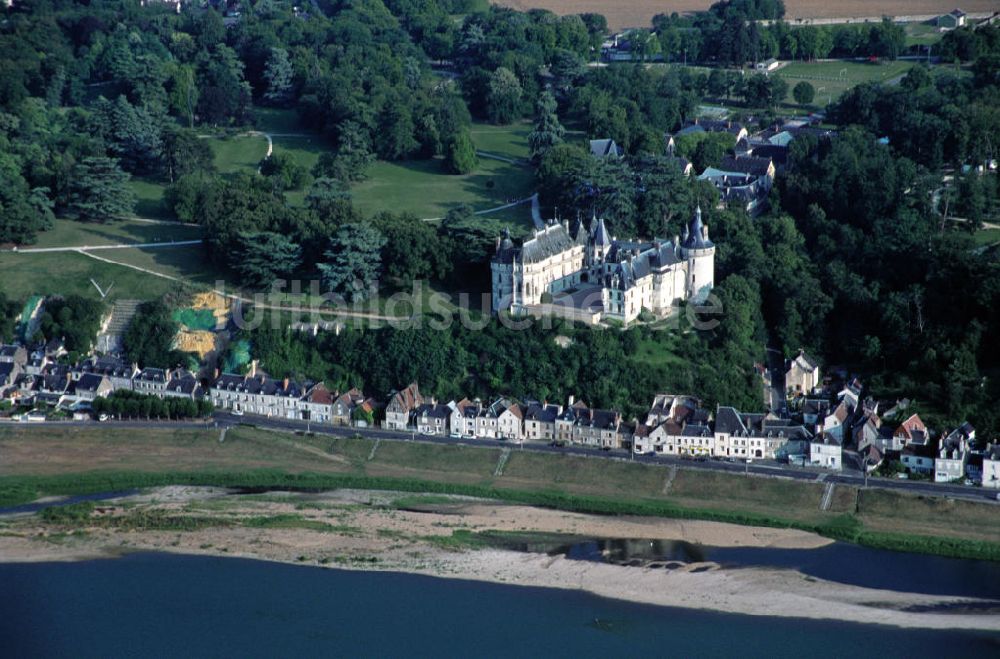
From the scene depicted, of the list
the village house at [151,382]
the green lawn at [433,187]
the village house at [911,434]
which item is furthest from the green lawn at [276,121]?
the village house at [911,434]

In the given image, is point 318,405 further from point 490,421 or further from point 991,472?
point 991,472

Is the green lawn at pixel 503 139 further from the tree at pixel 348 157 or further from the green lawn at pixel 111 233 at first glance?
the green lawn at pixel 111 233

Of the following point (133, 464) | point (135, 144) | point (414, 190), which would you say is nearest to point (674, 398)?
point (133, 464)

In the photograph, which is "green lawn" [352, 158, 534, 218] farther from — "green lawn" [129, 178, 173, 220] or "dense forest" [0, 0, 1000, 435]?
"green lawn" [129, 178, 173, 220]

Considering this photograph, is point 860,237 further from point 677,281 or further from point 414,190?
point 414,190

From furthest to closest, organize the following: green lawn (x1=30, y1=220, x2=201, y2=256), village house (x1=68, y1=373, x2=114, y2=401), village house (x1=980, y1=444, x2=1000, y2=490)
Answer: green lawn (x1=30, y1=220, x2=201, y2=256) < village house (x1=68, y1=373, x2=114, y2=401) < village house (x1=980, y1=444, x2=1000, y2=490)

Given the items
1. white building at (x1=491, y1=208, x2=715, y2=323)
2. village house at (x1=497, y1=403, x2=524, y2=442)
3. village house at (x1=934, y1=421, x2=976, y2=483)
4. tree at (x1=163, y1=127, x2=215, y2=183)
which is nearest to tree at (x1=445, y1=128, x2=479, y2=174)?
tree at (x1=163, y1=127, x2=215, y2=183)
